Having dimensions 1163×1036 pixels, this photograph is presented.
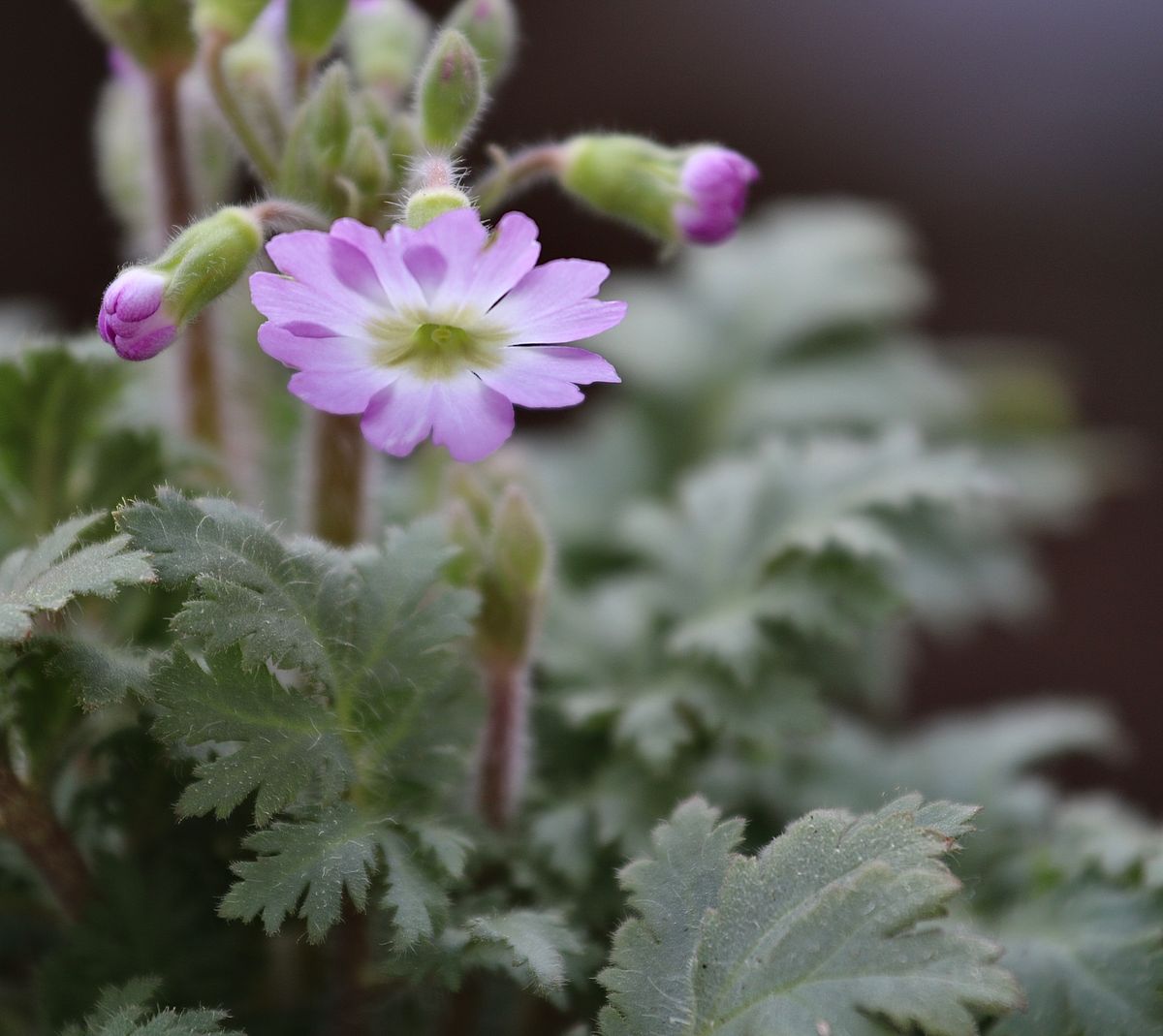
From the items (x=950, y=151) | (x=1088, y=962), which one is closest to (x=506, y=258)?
(x=1088, y=962)

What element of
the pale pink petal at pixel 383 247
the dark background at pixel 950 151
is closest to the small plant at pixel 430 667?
the pale pink petal at pixel 383 247

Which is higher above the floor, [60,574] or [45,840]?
[60,574]

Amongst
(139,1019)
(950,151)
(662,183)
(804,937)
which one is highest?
(950,151)

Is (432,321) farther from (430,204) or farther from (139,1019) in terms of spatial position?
(139,1019)

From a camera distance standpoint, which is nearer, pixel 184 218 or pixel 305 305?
pixel 305 305

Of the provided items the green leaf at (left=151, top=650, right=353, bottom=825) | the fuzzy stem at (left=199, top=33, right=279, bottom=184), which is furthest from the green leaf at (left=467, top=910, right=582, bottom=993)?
the fuzzy stem at (left=199, top=33, right=279, bottom=184)

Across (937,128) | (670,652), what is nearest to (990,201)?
(937,128)

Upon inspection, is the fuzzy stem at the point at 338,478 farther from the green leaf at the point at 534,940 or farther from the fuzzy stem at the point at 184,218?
the green leaf at the point at 534,940
